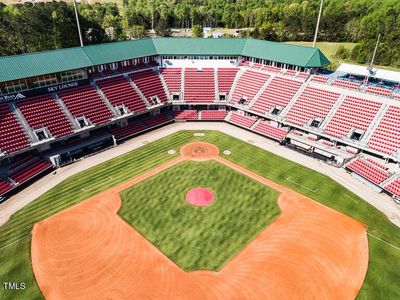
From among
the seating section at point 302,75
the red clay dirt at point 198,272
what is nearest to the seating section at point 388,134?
the red clay dirt at point 198,272

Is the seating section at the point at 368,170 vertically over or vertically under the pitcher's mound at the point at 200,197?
over

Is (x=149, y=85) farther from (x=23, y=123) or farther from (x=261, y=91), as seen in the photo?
(x=23, y=123)

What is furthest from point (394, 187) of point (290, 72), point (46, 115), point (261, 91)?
point (46, 115)

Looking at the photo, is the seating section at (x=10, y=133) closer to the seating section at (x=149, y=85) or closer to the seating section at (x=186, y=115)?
the seating section at (x=149, y=85)

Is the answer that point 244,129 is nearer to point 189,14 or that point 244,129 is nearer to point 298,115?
point 298,115

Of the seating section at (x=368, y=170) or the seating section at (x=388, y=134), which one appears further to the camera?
the seating section at (x=388, y=134)

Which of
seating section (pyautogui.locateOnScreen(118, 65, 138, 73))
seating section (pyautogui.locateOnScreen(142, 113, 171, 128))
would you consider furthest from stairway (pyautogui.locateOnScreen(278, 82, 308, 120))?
seating section (pyautogui.locateOnScreen(118, 65, 138, 73))
